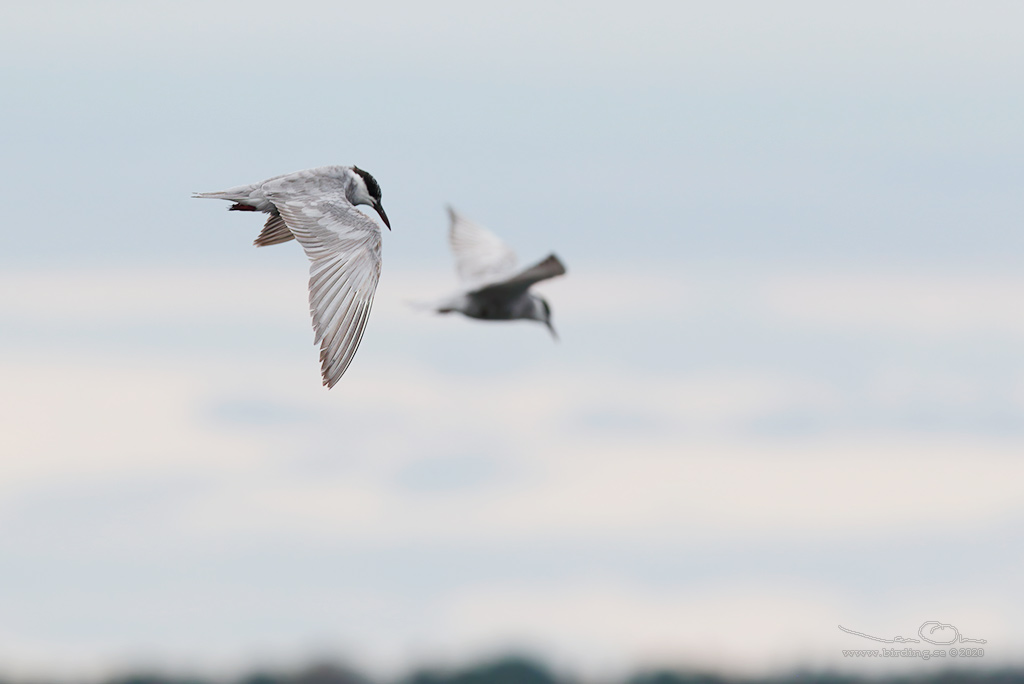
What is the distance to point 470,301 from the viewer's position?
18578 mm

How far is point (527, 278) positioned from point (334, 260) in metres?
2.26

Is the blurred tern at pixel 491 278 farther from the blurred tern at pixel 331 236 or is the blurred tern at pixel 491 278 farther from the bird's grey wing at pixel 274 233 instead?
the bird's grey wing at pixel 274 233

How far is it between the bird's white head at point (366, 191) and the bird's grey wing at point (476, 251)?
164cm

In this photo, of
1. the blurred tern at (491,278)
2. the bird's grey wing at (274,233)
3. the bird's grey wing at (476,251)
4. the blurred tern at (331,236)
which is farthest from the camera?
the bird's grey wing at (476,251)

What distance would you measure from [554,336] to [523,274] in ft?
10.6

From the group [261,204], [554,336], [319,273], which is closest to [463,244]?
[554,336]

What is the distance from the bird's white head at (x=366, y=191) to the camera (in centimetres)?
2008

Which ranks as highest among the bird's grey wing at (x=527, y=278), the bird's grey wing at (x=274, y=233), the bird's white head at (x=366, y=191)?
the bird's white head at (x=366, y=191)

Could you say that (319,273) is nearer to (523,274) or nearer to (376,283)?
(376,283)

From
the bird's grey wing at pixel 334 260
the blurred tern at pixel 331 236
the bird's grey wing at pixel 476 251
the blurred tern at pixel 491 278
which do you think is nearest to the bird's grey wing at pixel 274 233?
the blurred tern at pixel 331 236

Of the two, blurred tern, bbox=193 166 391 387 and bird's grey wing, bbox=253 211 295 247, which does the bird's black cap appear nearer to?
blurred tern, bbox=193 166 391 387

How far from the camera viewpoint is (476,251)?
2308 centimetres

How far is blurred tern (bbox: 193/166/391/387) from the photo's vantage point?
16.0 meters

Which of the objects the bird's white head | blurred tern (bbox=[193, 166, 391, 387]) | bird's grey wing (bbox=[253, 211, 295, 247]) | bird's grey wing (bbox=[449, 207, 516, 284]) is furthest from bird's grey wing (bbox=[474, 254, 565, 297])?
bird's grey wing (bbox=[253, 211, 295, 247])
